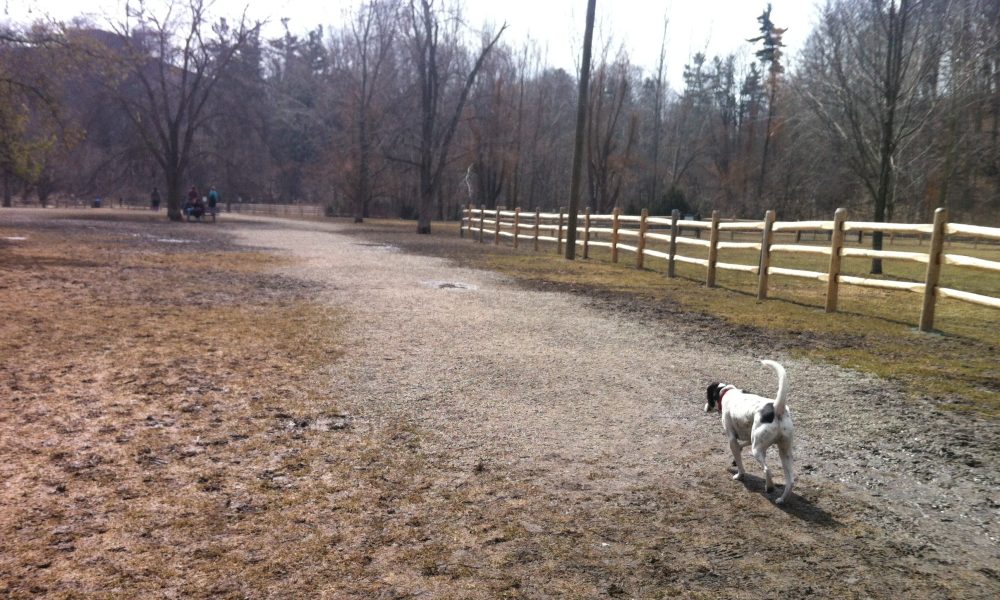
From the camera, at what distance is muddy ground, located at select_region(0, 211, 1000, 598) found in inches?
111

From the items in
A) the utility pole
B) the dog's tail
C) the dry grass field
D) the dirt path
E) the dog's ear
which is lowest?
the dirt path

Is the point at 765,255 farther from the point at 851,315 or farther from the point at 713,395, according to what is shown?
the point at 713,395

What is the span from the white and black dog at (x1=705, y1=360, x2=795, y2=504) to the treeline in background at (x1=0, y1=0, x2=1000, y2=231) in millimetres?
14865

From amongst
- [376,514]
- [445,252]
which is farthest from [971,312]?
[445,252]

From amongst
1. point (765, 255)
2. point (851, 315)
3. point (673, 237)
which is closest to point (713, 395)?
point (851, 315)

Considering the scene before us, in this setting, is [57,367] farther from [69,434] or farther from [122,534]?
[122,534]

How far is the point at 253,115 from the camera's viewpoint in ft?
176

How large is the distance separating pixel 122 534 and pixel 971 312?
11.6 m

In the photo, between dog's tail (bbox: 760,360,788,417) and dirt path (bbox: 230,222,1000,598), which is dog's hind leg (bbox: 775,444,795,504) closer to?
dirt path (bbox: 230,222,1000,598)

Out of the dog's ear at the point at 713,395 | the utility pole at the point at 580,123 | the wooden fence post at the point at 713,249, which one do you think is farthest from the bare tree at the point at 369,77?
the dog's ear at the point at 713,395

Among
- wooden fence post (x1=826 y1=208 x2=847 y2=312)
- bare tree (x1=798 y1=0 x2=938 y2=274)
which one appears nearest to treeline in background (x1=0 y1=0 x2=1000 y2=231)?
bare tree (x1=798 y1=0 x2=938 y2=274)

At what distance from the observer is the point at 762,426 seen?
3.60 metres

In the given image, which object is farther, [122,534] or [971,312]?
[971,312]

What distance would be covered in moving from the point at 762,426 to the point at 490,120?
145ft
